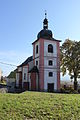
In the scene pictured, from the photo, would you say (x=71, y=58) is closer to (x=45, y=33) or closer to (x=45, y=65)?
(x=45, y=65)

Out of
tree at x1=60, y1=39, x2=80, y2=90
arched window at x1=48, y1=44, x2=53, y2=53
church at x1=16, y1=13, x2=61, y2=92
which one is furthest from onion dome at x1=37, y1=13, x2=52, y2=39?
tree at x1=60, y1=39, x2=80, y2=90

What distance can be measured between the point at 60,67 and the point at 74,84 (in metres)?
4.32

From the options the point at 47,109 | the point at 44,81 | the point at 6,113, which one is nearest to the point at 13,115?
the point at 6,113

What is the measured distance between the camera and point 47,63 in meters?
34.0

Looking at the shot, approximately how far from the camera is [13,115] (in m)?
8.38

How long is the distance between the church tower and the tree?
1842 millimetres

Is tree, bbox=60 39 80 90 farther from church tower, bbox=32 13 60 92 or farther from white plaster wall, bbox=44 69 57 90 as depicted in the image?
white plaster wall, bbox=44 69 57 90

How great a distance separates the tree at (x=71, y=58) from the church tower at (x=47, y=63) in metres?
1.84

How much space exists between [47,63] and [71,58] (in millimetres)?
4939

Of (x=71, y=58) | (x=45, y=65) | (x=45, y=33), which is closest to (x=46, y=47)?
(x=45, y=33)

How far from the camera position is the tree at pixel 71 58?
113 feet

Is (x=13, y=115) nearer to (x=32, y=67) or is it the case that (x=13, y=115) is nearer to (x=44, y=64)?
(x=44, y=64)

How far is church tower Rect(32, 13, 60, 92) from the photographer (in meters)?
33.3

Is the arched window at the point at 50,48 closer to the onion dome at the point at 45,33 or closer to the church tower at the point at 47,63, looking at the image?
the church tower at the point at 47,63
